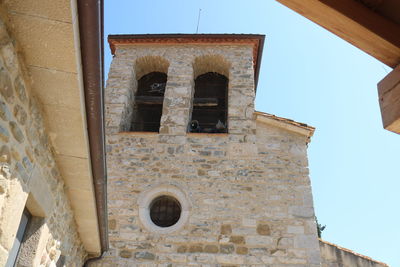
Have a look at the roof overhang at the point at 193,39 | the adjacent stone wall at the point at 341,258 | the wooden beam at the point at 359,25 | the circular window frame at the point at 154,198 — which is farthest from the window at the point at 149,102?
the wooden beam at the point at 359,25

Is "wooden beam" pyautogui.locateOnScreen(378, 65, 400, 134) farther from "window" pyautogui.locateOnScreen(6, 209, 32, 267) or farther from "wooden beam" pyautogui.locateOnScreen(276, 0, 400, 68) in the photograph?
"window" pyautogui.locateOnScreen(6, 209, 32, 267)

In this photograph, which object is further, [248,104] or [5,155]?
[248,104]

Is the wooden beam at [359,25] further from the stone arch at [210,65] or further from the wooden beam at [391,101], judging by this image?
the stone arch at [210,65]

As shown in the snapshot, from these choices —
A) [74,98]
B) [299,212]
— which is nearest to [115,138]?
→ [299,212]

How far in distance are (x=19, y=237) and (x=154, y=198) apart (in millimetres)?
3436

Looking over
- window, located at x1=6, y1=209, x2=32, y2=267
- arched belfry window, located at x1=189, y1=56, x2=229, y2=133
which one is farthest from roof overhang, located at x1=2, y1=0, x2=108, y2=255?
arched belfry window, located at x1=189, y1=56, x2=229, y2=133

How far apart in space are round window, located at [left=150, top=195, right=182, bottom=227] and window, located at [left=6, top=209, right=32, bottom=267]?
3304 mm

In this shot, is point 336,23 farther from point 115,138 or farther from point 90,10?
point 115,138

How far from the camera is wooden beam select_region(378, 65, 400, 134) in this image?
63.3 inches

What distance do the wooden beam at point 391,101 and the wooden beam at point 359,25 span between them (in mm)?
76

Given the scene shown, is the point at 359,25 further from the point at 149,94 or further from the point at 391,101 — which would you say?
the point at 149,94

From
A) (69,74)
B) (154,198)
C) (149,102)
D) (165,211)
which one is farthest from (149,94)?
(69,74)

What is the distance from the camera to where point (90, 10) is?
2.27 metres

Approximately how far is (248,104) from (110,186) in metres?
2.99
